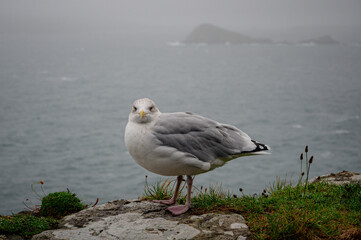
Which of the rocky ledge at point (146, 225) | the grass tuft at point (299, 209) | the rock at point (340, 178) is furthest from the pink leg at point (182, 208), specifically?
the rock at point (340, 178)

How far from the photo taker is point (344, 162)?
92312 millimetres

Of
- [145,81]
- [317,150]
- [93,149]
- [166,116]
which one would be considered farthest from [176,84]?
[166,116]

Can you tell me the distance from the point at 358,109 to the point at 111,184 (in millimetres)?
91928

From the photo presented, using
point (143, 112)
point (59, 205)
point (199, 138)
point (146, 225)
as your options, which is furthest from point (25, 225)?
point (199, 138)

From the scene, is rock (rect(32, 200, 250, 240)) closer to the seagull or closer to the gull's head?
the seagull

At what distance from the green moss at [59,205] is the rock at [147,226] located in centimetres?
87

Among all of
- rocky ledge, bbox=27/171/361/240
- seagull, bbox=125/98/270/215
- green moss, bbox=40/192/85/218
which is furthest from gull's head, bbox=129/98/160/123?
green moss, bbox=40/192/85/218

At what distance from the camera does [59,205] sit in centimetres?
895

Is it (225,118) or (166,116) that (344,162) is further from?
(166,116)

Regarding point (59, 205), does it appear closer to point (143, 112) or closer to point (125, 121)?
point (143, 112)

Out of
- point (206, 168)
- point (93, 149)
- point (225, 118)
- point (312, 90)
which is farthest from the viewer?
point (312, 90)

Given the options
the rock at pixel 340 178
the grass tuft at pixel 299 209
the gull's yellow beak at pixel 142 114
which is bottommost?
the rock at pixel 340 178

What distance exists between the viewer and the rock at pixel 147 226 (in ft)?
22.5

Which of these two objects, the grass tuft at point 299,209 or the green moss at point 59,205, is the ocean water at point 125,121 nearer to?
the green moss at point 59,205
